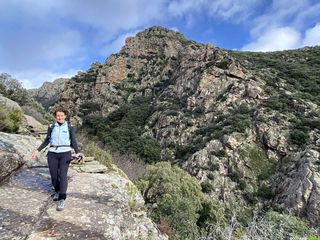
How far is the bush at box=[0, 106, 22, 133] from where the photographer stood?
12.8 m

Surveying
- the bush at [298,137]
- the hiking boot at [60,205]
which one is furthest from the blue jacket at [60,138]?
the bush at [298,137]

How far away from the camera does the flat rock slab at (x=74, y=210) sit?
5.93m

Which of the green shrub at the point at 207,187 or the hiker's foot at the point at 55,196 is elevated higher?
the hiker's foot at the point at 55,196

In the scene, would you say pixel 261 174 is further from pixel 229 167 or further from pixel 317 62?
pixel 317 62

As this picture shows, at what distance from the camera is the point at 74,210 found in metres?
6.72

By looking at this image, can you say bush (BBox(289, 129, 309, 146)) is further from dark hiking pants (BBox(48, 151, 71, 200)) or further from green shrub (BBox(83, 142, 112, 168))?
dark hiking pants (BBox(48, 151, 71, 200))

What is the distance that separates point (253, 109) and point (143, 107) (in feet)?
64.6

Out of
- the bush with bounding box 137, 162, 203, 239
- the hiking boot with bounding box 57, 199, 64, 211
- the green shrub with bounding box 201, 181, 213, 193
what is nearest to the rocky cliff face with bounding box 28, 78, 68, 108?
the green shrub with bounding box 201, 181, 213, 193

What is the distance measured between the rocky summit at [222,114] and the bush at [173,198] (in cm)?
937

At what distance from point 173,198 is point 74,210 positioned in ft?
39.6

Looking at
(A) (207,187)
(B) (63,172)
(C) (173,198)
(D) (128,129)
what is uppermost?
(B) (63,172)


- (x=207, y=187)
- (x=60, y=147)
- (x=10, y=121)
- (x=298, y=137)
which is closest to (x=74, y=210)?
(x=60, y=147)

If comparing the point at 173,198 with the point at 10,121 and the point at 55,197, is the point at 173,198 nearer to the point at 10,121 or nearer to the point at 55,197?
the point at 10,121

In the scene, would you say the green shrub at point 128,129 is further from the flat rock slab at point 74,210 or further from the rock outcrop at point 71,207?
the flat rock slab at point 74,210
